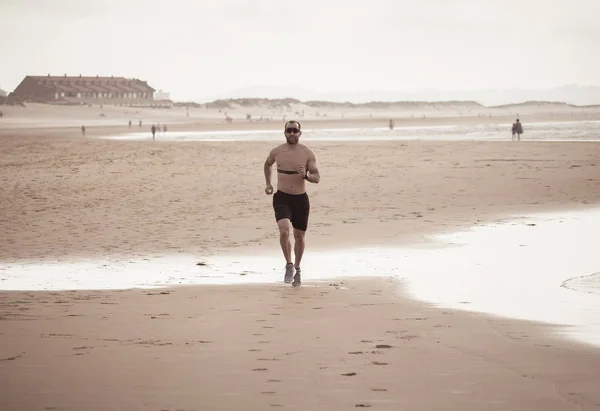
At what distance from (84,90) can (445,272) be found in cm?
15514

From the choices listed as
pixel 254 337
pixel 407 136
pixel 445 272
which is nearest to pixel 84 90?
pixel 407 136

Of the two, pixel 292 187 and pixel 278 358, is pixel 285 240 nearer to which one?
pixel 292 187

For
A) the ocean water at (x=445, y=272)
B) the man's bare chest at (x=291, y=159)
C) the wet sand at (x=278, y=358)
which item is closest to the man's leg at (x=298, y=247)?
the ocean water at (x=445, y=272)

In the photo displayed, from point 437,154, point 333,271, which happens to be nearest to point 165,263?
point 333,271

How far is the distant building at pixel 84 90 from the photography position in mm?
152625

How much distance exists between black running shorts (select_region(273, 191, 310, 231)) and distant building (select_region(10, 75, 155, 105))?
13575 cm

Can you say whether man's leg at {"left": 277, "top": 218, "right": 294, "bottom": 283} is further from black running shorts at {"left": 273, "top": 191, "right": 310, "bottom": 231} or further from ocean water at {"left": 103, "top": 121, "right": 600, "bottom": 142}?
ocean water at {"left": 103, "top": 121, "right": 600, "bottom": 142}

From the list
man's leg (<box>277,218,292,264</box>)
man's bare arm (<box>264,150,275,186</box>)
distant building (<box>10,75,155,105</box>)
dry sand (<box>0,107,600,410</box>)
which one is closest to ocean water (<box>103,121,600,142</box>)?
dry sand (<box>0,107,600,410</box>)

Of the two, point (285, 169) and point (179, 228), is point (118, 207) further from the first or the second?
point (285, 169)

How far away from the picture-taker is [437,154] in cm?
2875

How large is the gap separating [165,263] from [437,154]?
62.0ft

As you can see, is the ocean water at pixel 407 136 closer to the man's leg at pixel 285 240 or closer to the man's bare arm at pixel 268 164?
the man's bare arm at pixel 268 164

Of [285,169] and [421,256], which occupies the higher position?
[285,169]

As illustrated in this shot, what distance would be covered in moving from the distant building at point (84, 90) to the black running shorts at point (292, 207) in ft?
445
